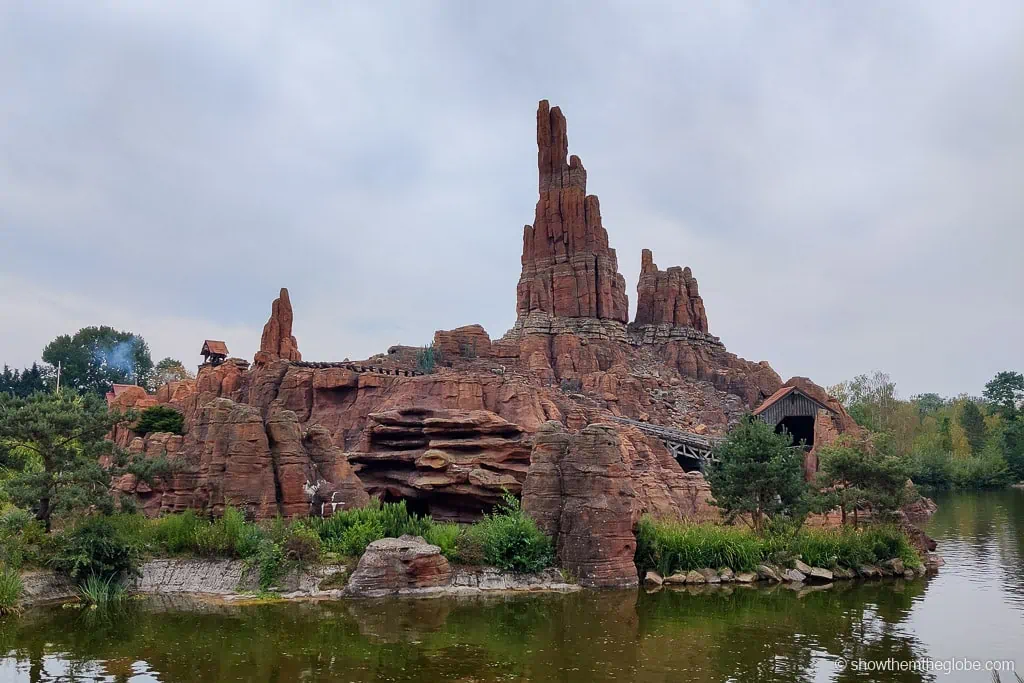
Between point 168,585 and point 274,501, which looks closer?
point 168,585

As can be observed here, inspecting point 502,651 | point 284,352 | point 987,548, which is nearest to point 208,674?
point 502,651

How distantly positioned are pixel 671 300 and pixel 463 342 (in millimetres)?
28570

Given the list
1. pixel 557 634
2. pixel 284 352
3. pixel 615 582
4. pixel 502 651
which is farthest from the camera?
pixel 284 352

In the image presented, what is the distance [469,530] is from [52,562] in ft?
37.1

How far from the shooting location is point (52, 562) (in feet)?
69.5

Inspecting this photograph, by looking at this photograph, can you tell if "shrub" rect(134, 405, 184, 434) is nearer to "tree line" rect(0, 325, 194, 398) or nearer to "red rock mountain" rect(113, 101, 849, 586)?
"red rock mountain" rect(113, 101, 849, 586)

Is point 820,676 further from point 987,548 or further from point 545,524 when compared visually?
point 987,548

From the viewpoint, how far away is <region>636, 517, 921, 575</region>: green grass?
80.6ft

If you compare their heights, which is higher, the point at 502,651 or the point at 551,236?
the point at 551,236

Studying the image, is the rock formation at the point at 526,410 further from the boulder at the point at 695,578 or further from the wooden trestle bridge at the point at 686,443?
the wooden trestle bridge at the point at 686,443

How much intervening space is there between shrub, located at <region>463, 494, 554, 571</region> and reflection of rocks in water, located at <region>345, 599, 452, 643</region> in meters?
2.33

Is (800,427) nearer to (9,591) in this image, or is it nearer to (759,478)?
(759,478)

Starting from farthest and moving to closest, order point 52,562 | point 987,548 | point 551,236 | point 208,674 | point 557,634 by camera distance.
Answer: point 551,236 → point 987,548 → point 52,562 → point 557,634 → point 208,674

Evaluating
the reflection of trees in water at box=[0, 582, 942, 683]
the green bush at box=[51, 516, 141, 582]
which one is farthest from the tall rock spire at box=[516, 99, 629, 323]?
the green bush at box=[51, 516, 141, 582]
